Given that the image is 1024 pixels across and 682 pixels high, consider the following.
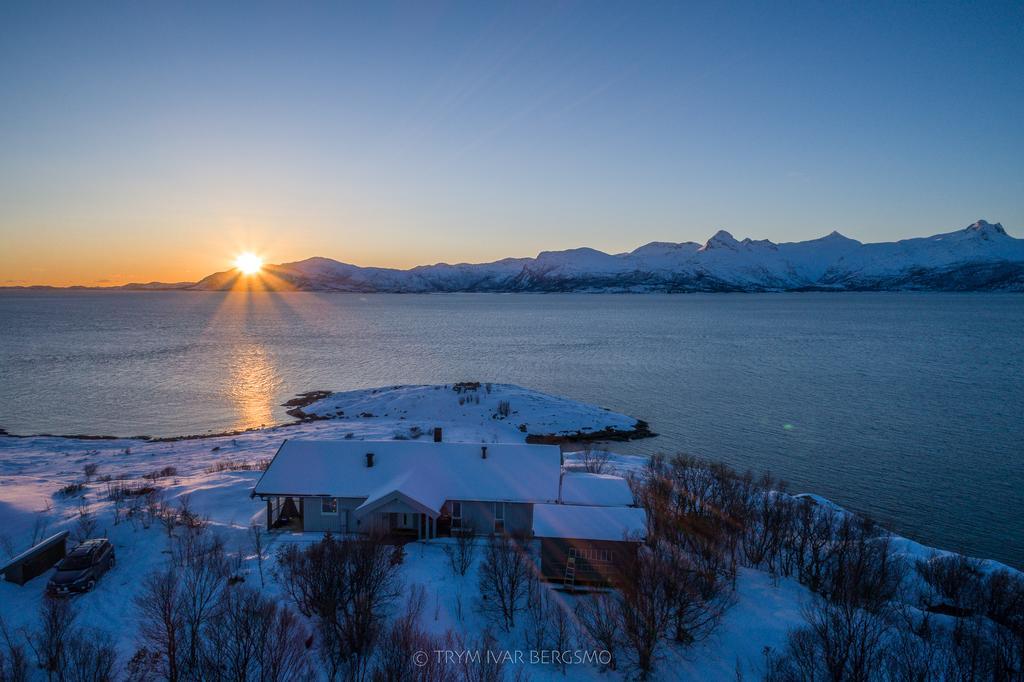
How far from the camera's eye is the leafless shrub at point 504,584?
1966 cm

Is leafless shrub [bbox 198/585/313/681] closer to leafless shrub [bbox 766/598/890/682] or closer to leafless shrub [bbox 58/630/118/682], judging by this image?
leafless shrub [bbox 58/630/118/682]

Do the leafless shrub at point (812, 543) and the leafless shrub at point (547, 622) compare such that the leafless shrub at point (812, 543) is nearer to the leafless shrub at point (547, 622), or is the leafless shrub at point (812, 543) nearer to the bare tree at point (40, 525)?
the leafless shrub at point (547, 622)

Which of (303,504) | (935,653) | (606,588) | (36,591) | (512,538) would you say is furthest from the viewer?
(303,504)

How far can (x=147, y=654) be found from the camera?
1597 cm

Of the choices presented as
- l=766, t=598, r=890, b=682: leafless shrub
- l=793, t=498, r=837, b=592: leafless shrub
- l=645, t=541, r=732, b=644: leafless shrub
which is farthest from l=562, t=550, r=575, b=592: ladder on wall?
l=793, t=498, r=837, b=592: leafless shrub

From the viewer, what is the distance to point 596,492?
26.5 metres

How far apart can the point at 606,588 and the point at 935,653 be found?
10.3 meters

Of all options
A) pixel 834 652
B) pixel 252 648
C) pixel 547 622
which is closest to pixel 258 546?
pixel 252 648

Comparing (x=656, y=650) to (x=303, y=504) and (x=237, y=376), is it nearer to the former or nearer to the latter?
(x=303, y=504)

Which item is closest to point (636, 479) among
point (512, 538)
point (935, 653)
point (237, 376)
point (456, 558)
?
point (512, 538)

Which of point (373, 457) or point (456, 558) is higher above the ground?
point (373, 457)

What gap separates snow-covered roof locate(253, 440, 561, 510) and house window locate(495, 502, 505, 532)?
0.58 meters

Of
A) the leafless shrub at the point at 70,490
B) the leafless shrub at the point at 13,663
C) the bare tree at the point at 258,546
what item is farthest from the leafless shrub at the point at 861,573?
the leafless shrub at the point at 70,490

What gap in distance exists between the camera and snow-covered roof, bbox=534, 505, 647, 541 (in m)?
21.9
